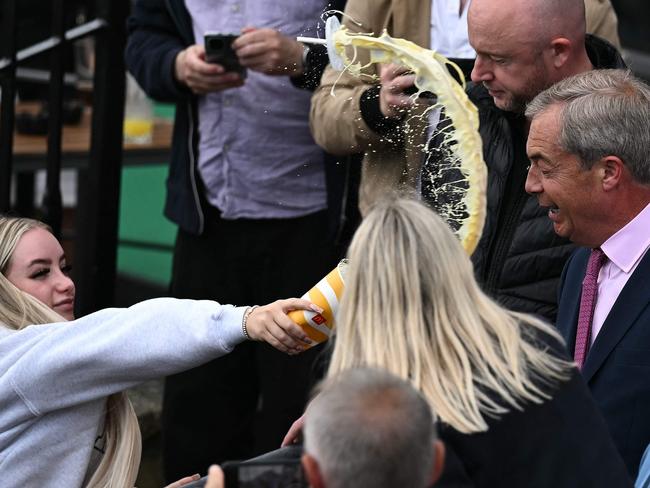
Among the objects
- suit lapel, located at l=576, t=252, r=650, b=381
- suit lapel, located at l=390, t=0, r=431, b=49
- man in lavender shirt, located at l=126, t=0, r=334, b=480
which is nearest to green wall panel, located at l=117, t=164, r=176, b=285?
man in lavender shirt, located at l=126, t=0, r=334, b=480

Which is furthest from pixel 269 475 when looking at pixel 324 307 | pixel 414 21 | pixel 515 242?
pixel 414 21

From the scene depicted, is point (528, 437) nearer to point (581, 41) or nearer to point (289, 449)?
point (289, 449)

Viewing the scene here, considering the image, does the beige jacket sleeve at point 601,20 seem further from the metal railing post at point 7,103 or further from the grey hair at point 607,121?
the metal railing post at point 7,103

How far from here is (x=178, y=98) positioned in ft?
13.8

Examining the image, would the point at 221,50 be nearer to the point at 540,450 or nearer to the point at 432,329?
the point at 432,329

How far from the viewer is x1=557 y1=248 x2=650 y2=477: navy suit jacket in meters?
2.79

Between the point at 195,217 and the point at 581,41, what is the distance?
144cm

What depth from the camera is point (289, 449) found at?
2.56m

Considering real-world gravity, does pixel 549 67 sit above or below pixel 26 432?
above

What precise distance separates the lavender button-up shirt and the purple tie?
1.31 metres

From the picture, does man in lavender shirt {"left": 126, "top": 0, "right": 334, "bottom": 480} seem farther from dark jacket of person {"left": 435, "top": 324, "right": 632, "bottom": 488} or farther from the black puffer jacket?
dark jacket of person {"left": 435, "top": 324, "right": 632, "bottom": 488}

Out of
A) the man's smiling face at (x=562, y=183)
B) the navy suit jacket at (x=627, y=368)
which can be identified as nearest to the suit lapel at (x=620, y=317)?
the navy suit jacket at (x=627, y=368)

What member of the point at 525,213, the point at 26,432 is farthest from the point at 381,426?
the point at 525,213

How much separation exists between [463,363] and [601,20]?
1.93 m
